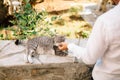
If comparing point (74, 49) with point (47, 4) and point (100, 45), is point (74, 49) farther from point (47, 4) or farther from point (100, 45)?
point (47, 4)

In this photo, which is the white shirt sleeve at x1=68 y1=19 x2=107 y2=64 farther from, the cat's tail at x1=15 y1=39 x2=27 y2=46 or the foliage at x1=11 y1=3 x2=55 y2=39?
the foliage at x1=11 y1=3 x2=55 y2=39

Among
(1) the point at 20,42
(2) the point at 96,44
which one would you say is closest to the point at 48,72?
(1) the point at 20,42

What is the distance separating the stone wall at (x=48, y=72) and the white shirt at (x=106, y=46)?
2.28ft

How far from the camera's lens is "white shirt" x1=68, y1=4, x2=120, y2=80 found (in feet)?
3.77

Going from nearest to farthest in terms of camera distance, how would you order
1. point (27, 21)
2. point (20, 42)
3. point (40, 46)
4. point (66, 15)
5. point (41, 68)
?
point (41, 68) → point (40, 46) → point (20, 42) → point (27, 21) → point (66, 15)

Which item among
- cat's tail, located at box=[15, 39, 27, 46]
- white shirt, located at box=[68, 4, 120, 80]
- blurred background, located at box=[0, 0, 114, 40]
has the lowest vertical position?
blurred background, located at box=[0, 0, 114, 40]

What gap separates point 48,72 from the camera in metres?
2.17

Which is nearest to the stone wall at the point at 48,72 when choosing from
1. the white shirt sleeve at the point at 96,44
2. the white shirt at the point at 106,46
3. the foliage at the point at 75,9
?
the white shirt at the point at 106,46

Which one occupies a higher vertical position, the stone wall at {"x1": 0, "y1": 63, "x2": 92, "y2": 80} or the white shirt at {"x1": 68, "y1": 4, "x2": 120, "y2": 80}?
the white shirt at {"x1": 68, "y1": 4, "x2": 120, "y2": 80}

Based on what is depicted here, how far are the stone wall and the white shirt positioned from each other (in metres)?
0.70

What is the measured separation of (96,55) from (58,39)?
1018mm

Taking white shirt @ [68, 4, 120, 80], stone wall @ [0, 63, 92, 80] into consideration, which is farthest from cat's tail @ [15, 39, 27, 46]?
white shirt @ [68, 4, 120, 80]

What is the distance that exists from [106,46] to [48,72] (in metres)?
1.05

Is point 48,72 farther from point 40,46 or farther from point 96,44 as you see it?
point 96,44
